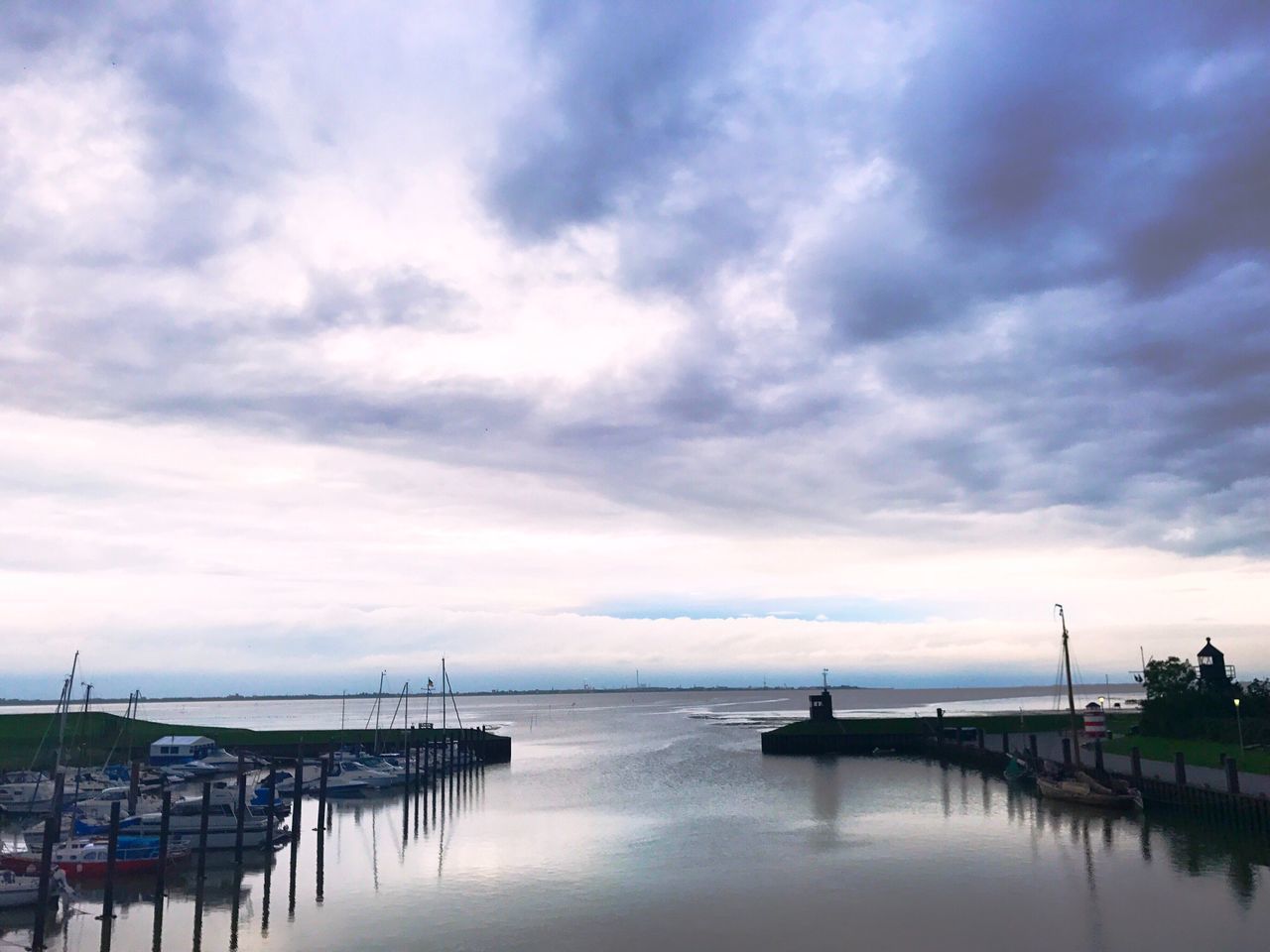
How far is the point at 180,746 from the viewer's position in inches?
3804

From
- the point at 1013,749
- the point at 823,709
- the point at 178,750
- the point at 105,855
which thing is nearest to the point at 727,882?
the point at 105,855

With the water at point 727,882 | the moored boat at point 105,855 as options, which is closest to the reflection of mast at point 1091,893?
the water at point 727,882

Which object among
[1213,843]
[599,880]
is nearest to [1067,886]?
[1213,843]

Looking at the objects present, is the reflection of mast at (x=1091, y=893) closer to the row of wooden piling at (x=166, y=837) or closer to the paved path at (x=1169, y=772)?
the paved path at (x=1169, y=772)

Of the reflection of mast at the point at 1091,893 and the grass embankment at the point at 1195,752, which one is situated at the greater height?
the grass embankment at the point at 1195,752

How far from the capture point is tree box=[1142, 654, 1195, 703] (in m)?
81.4

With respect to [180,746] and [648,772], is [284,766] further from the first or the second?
[648,772]

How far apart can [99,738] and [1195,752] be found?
101238 millimetres

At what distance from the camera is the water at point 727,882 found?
35.1 meters

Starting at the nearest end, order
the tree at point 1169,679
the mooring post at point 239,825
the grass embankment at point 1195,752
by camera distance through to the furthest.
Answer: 1. the mooring post at point 239,825
2. the grass embankment at point 1195,752
3. the tree at point 1169,679

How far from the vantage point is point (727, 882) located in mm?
42781

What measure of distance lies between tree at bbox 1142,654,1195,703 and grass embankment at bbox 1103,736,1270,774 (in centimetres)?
398

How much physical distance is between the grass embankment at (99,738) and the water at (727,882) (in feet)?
128

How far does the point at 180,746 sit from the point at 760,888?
Result: 74.8 m
